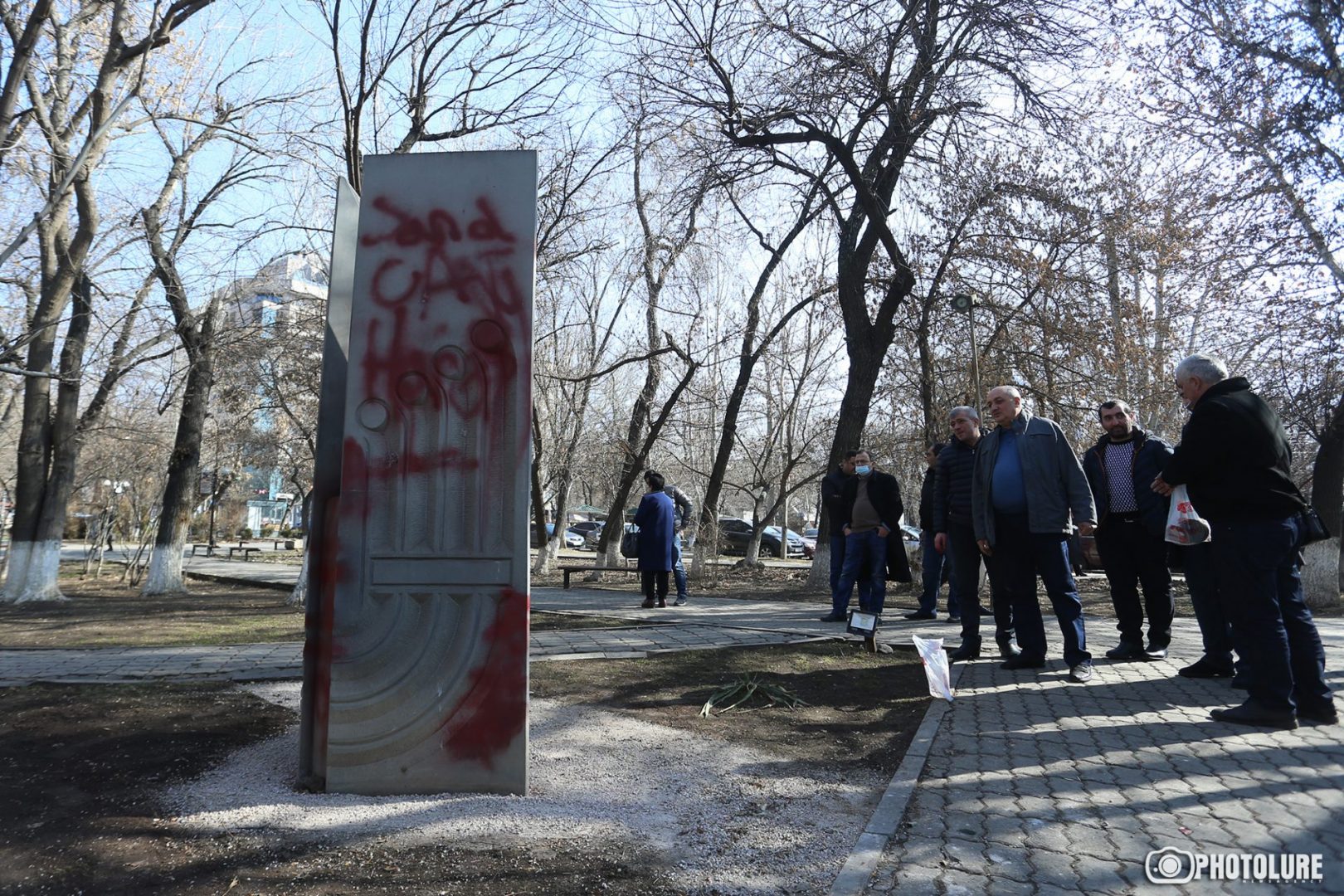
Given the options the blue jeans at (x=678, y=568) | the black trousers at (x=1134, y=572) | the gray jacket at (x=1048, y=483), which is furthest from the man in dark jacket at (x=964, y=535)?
the blue jeans at (x=678, y=568)

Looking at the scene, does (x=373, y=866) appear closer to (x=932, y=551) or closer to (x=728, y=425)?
(x=932, y=551)

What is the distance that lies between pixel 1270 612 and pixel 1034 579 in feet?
6.37

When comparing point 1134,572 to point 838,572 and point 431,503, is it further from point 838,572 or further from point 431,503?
point 431,503

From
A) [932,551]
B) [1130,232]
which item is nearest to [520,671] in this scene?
[932,551]

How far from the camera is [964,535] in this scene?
7391 mm

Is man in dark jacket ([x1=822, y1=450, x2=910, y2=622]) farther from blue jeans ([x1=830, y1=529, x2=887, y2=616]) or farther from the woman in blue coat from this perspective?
the woman in blue coat

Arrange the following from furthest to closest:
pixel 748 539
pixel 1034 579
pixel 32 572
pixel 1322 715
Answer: pixel 748 539
pixel 32 572
pixel 1034 579
pixel 1322 715

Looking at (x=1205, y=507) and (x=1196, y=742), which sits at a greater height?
(x=1205, y=507)

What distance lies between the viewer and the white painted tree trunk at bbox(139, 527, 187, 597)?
1566cm

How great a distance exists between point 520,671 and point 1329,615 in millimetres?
13546

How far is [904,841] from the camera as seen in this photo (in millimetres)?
3217

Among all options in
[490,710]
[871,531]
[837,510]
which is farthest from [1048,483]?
[490,710]

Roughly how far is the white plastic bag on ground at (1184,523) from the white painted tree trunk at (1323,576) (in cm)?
1090

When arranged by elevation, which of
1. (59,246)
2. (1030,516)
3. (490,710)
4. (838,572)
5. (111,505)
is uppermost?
(59,246)
